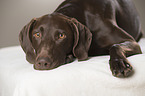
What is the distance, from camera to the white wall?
131 inches

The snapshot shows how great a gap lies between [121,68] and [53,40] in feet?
1.77

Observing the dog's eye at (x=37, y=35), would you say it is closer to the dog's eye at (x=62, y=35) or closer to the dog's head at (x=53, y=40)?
the dog's head at (x=53, y=40)

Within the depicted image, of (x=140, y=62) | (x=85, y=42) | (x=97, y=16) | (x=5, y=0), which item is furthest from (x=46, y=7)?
(x=140, y=62)

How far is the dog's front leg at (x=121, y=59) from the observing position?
4.25 ft

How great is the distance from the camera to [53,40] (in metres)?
1.51

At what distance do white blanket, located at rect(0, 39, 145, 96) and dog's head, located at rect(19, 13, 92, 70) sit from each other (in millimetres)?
117

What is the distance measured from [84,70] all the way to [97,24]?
0.71m

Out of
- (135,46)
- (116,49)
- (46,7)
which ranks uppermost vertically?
(116,49)

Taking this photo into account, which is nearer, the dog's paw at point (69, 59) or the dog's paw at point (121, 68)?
the dog's paw at point (121, 68)

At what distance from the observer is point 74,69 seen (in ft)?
4.36

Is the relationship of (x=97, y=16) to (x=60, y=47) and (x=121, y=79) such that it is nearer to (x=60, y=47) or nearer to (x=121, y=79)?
(x=60, y=47)

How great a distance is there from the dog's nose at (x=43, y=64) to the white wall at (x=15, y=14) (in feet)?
7.41

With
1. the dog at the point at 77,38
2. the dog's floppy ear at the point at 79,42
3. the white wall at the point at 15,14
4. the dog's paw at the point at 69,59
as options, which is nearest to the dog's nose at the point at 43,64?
the dog at the point at 77,38

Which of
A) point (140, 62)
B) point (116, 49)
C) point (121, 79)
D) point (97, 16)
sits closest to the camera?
point (121, 79)
